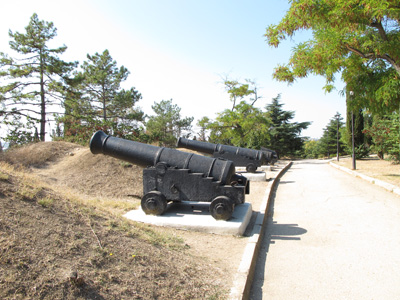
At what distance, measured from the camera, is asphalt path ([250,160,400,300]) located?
3.20 meters

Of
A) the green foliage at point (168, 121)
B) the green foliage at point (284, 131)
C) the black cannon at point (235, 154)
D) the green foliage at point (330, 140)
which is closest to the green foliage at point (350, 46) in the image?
the black cannon at point (235, 154)

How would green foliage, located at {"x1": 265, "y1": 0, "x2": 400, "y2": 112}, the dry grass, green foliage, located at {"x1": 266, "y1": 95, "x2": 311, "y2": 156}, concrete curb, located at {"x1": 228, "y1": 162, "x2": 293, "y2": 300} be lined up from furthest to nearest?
green foliage, located at {"x1": 266, "y1": 95, "x2": 311, "y2": 156} < the dry grass < green foliage, located at {"x1": 265, "y1": 0, "x2": 400, "y2": 112} < concrete curb, located at {"x1": 228, "y1": 162, "x2": 293, "y2": 300}

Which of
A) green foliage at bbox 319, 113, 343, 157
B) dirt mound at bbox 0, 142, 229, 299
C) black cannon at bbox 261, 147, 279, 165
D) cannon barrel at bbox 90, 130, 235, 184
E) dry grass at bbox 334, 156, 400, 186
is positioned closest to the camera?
dirt mound at bbox 0, 142, 229, 299

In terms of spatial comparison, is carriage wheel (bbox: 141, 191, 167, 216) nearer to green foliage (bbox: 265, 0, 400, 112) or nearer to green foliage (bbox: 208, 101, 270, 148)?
green foliage (bbox: 265, 0, 400, 112)

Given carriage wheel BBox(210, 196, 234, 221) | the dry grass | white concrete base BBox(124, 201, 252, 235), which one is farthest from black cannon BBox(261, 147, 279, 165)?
carriage wheel BBox(210, 196, 234, 221)

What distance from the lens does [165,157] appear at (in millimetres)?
5805

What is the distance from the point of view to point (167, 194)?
569 centimetres

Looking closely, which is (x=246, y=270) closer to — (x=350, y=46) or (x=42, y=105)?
(x=350, y=46)

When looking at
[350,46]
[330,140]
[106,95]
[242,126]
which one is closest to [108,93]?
[106,95]

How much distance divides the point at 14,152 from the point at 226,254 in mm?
11123

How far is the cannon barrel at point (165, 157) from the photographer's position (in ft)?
18.1

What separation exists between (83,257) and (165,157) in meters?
3.21

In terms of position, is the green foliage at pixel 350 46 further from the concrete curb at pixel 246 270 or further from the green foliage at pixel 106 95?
the green foliage at pixel 106 95

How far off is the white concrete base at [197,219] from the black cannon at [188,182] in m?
0.17
